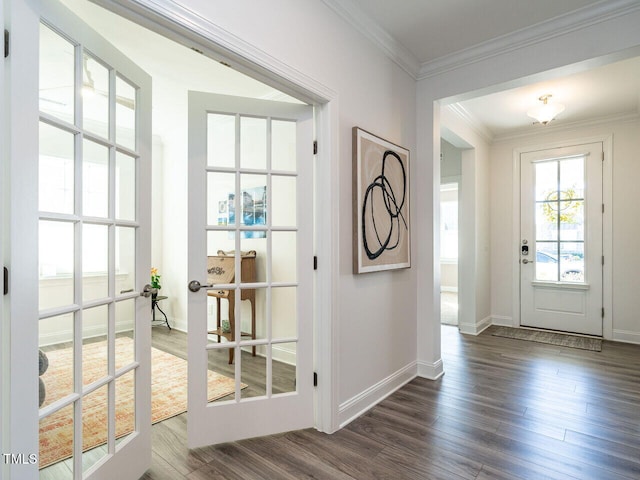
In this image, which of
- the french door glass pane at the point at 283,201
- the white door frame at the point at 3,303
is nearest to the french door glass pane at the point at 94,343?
the white door frame at the point at 3,303

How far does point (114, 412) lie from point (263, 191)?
4.41 feet

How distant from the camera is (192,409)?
1899 mm

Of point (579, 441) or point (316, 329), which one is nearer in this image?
point (579, 441)

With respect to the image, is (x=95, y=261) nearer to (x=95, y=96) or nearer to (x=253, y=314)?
(x=95, y=96)

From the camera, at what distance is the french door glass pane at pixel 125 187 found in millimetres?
1602

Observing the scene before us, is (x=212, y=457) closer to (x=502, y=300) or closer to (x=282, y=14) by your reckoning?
(x=282, y=14)

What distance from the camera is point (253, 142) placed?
6.90 ft

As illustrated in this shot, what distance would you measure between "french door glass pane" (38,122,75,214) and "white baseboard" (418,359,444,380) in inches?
111

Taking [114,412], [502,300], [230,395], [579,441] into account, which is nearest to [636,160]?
[502,300]

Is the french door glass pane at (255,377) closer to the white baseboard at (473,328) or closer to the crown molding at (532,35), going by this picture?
the crown molding at (532,35)

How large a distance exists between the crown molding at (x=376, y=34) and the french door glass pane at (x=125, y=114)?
50.6 inches

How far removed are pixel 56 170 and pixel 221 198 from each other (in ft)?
2.83

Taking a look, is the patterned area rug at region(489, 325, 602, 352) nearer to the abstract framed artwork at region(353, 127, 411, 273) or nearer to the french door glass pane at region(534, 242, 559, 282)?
the french door glass pane at region(534, 242, 559, 282)

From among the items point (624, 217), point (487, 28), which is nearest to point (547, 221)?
point (624, 217)
